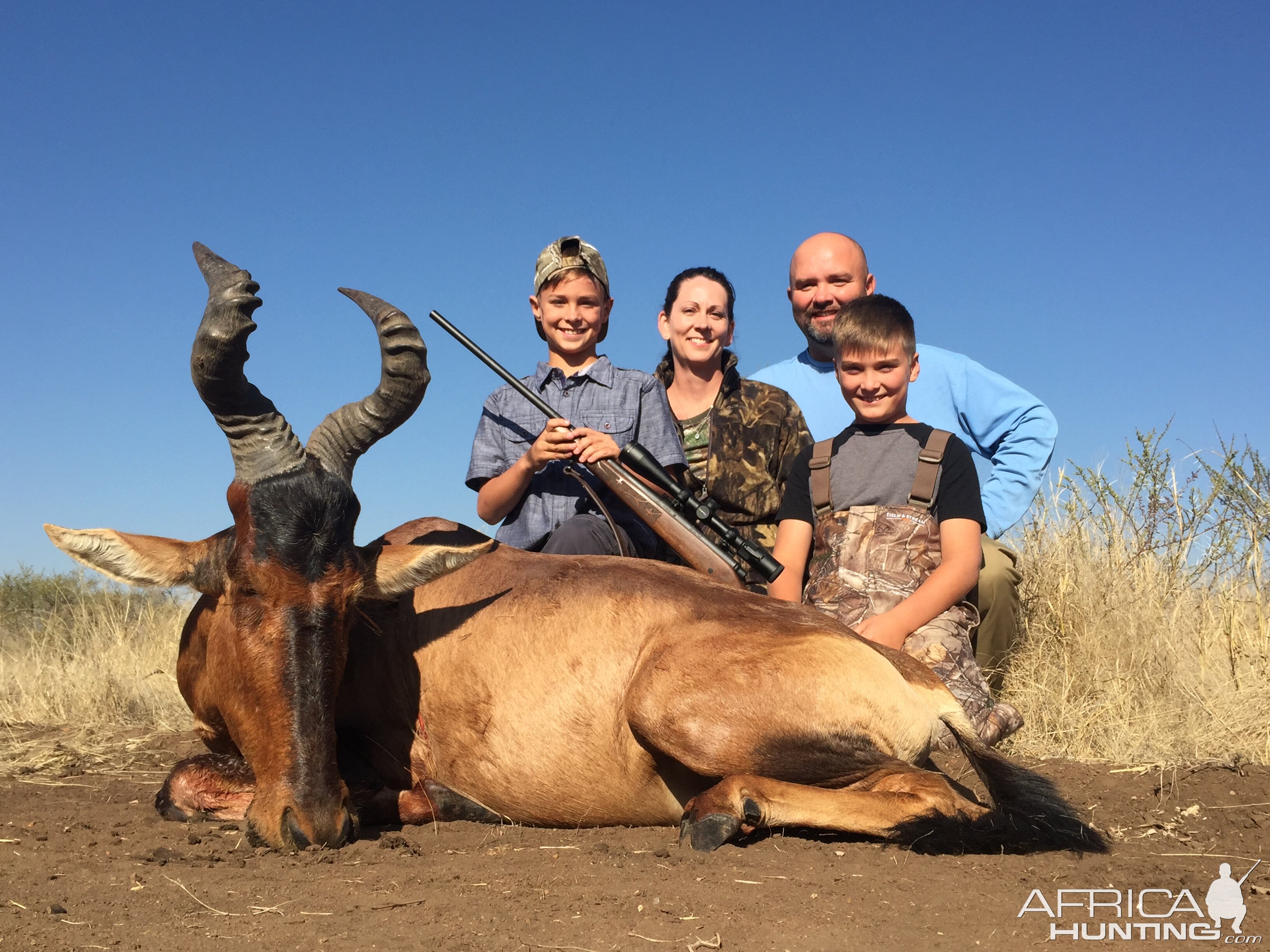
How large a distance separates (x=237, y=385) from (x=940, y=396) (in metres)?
5.73

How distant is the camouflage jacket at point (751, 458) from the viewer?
7738 mm

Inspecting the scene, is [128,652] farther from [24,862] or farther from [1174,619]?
[1174,619]

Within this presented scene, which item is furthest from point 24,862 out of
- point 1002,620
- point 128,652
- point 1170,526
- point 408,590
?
point 1170,526

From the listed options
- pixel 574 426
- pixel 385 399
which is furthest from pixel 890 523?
pixel 385 399

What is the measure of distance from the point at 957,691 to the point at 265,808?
3583 mm

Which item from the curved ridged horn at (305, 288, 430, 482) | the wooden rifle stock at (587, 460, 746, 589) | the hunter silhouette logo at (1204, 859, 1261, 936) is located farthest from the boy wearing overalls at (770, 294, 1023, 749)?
the curved ridged horn at (305, 288, 430, 482)

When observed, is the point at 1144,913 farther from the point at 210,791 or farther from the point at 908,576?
the point at 210,791

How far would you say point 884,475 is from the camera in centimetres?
599

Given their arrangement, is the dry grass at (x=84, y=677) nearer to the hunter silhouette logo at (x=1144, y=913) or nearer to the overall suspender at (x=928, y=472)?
the overall suspender at (x=928, y=472)

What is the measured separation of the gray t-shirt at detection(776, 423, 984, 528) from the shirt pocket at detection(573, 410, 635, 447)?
1438 millimetres

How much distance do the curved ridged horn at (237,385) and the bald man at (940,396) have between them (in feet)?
15.8

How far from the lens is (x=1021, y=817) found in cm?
427

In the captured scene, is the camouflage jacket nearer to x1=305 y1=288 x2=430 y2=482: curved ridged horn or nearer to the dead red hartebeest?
the dead red hartebeest

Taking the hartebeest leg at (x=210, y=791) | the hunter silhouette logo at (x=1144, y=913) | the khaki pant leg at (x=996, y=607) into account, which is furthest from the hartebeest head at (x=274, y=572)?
the khaki pant leg at (x=996, y=607)
